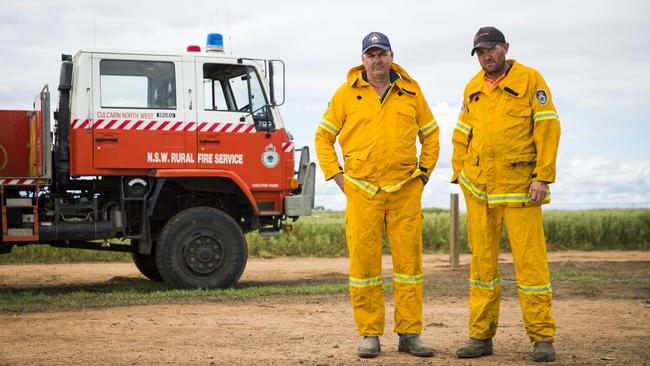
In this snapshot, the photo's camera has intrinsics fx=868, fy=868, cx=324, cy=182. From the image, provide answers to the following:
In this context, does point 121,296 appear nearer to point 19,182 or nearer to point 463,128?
point 19,182

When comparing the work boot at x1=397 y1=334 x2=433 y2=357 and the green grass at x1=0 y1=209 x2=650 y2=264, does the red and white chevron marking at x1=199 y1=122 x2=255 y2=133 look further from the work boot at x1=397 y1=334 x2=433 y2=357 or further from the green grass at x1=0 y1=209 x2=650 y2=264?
the work boot at x1=397 y1=334 x2=433 y2=357

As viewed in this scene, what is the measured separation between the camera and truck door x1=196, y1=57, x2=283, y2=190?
1121cm

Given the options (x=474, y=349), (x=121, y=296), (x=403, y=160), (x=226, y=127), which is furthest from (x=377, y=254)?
(x=226, y=127)

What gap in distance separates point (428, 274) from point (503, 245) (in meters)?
7.87

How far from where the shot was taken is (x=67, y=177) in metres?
10.9

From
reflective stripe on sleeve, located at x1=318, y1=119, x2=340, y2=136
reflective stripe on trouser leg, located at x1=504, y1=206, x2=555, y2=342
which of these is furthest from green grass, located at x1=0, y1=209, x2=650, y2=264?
reflective stripe on trouser leg, located at x1=504, y1=206, x2=555, y2=342

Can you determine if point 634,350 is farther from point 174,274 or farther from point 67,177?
point 67,177

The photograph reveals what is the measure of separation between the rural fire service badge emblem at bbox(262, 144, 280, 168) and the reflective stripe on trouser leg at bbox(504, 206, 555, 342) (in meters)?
5.81

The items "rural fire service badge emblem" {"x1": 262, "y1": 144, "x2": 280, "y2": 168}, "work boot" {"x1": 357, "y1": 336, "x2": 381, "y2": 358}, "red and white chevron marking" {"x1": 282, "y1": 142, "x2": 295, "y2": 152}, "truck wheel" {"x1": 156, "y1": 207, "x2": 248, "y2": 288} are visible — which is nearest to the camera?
"work boot" {"x1": 357, "y1": 336, "x2": 381, "y2": 358}

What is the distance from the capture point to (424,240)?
2095cm

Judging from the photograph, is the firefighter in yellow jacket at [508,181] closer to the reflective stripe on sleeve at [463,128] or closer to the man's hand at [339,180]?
the reflective stripe on sleeve at [463,128]

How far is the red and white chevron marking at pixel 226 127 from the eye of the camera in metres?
11.2

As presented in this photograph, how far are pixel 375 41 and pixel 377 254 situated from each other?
155 centimetres

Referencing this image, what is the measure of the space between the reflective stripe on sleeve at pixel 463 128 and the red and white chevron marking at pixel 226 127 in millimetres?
5267
